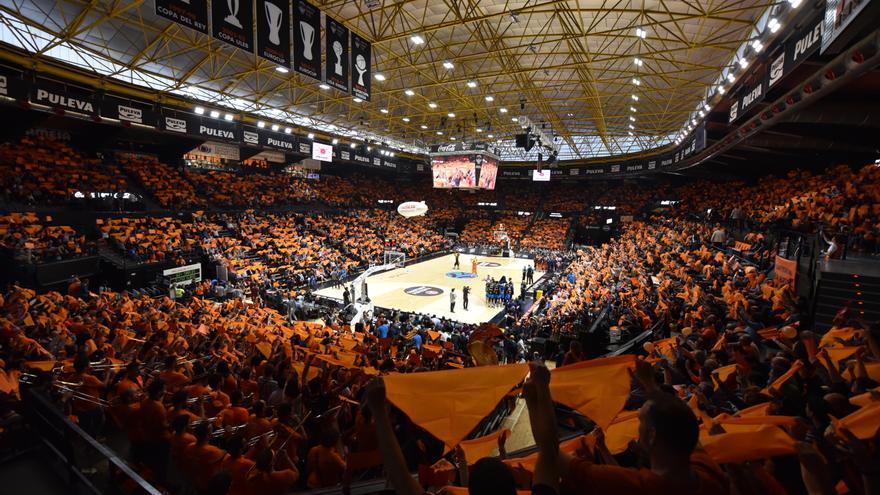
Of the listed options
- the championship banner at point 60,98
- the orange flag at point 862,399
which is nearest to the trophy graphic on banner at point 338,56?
the orange flag at point 862,399

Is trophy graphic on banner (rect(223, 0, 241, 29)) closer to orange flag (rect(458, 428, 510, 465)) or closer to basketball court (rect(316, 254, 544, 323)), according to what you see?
orange flag (rect(458, 428, 510, 465))

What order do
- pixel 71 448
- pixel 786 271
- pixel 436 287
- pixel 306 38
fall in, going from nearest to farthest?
1. pixel 71 448
2. pixel 786 271
3. pixel 306 38
4. pixel 436 287

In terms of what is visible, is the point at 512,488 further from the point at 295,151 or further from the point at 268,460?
the point at 295,151

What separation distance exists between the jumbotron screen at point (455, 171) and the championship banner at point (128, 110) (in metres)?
16.6

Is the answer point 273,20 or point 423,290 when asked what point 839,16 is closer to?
point 273,20

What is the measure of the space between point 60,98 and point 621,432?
21.2 metres

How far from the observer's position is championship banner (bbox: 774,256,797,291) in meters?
7.19

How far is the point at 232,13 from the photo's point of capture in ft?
23.6

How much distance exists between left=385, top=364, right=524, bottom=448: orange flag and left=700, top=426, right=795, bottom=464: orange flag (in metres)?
1.14

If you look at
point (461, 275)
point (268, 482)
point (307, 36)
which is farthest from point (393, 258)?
point (268, 482)

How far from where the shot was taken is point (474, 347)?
345cm

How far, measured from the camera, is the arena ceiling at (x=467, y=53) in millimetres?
12977

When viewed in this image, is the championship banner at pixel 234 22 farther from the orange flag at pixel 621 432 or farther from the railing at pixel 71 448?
the orange flag at pixel 621 432

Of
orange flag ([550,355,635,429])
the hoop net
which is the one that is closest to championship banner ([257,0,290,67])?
orange flag ([550,355,635,429])
